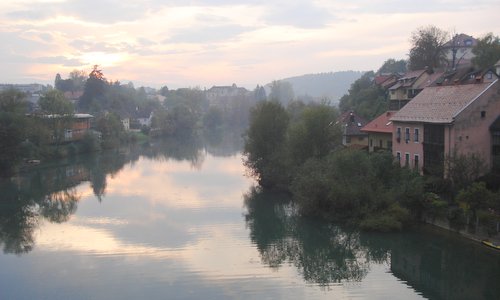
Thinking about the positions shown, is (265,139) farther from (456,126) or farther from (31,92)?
(31,92)

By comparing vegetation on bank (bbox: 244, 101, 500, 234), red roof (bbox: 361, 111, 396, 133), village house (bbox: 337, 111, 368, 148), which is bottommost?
vegetation on bank (bbox: 244, 101, 500, 234)

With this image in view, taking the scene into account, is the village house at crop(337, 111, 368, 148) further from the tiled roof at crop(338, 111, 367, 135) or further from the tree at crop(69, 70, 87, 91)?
the tree at crop(69, 70, 87, 91)

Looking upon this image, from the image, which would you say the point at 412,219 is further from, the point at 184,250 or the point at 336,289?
the point at 184,250

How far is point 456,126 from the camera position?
23500mm

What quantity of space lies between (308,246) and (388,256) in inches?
125

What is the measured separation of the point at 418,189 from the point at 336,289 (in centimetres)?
784

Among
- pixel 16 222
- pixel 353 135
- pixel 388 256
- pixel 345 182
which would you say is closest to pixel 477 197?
pixel 388 256

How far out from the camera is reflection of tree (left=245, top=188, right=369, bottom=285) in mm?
18219

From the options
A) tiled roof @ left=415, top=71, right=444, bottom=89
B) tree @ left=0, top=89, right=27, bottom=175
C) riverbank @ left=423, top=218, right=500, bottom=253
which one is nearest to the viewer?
riverbank @ left=423, top=218, right=500, bottom=253

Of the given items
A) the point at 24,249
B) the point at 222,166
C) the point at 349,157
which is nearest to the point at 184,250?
the point at 24,249

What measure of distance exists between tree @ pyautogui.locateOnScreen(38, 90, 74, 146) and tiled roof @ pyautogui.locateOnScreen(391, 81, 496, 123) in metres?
38.2

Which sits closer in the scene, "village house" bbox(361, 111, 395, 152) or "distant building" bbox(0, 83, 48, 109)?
"village house" bbox(361, 111, 395, 152)

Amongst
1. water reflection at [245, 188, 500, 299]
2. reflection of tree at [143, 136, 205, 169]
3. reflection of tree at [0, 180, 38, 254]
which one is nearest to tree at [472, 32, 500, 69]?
water reflection at [245, 188, 500, 299]

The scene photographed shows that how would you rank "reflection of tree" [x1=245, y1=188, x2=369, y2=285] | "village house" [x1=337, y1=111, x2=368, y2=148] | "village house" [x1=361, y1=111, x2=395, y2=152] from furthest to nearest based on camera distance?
"village house" [x1=337, y1=111, x2=368, y2=148] → "village house" [x1=361, y1=111, x2=395, y2=152] → "reflection of tree" [x1=245, y1=188, x2=369, y2=285]
